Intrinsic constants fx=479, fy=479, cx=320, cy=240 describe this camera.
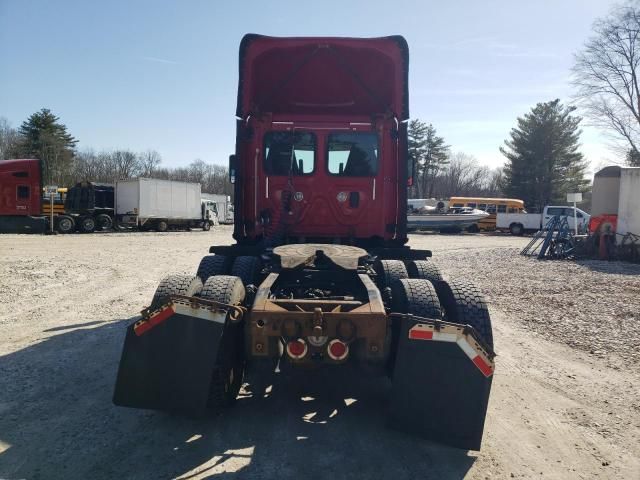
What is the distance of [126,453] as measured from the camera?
342cm

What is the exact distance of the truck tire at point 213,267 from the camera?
213 inches

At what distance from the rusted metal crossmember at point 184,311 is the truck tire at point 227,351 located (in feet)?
0.47

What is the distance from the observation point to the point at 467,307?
418cm

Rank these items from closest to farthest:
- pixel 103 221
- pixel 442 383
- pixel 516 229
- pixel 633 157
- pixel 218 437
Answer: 1. pixel 442 383
2. pixel 218 437
3. pixel 103 221
4. pixel 516 229
5. pixel 633 157

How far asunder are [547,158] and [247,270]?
5352cm

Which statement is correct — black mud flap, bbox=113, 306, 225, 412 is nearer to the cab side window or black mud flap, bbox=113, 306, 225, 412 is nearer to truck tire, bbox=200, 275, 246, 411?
truck tire, bbox=200, 275, 246, 411

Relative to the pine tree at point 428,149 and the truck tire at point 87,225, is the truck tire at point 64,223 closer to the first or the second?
the truck tire at point 87,225

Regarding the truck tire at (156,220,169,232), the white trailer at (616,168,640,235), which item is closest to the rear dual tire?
the white trailer at (616,168,640,235)

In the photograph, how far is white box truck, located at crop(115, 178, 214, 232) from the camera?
3177cm

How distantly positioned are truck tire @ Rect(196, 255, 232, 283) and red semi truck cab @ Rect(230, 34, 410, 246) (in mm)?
1233

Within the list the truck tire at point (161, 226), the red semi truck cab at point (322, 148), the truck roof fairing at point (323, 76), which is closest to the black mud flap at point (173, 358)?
the red semi truck cab at point (322, 148)

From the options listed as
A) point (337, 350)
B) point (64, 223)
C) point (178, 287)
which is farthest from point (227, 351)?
point (64, 223)

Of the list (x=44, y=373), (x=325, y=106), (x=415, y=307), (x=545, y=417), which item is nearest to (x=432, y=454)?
(x=415, y=307)

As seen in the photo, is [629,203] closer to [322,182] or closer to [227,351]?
[322,182]
